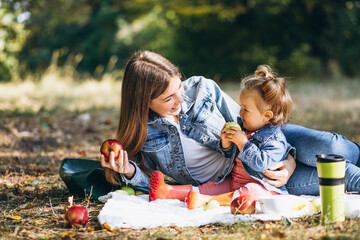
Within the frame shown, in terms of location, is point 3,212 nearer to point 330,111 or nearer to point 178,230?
point 178,230

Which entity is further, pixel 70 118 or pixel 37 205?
pixel 70 118

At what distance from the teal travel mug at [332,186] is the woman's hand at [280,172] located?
54 centimetres

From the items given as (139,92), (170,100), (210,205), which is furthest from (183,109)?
(210,205)

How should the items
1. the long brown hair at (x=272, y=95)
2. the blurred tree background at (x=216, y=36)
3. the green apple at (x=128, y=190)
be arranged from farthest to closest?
the blurred tree background at (x=216, y=36) < the green apple at (x=128, y=190) < the long brown hair at (x=272, y=95)

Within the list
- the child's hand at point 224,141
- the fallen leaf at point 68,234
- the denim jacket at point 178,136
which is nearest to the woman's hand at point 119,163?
the denim jacket at point 178,136

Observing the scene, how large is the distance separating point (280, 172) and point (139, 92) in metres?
1.17

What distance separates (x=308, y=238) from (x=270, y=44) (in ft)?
45.4

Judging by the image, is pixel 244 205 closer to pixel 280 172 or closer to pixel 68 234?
pixel 280 172

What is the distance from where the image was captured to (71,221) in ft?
8.05

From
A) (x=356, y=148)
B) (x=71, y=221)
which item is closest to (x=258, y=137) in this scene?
(x=356, y=148)

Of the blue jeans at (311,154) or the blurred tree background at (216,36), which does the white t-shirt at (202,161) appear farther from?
the blurred tree background at (216,36)

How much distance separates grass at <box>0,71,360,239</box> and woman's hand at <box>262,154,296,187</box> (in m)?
0.44

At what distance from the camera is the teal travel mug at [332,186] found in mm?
2256

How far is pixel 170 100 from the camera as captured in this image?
3.03 meters
